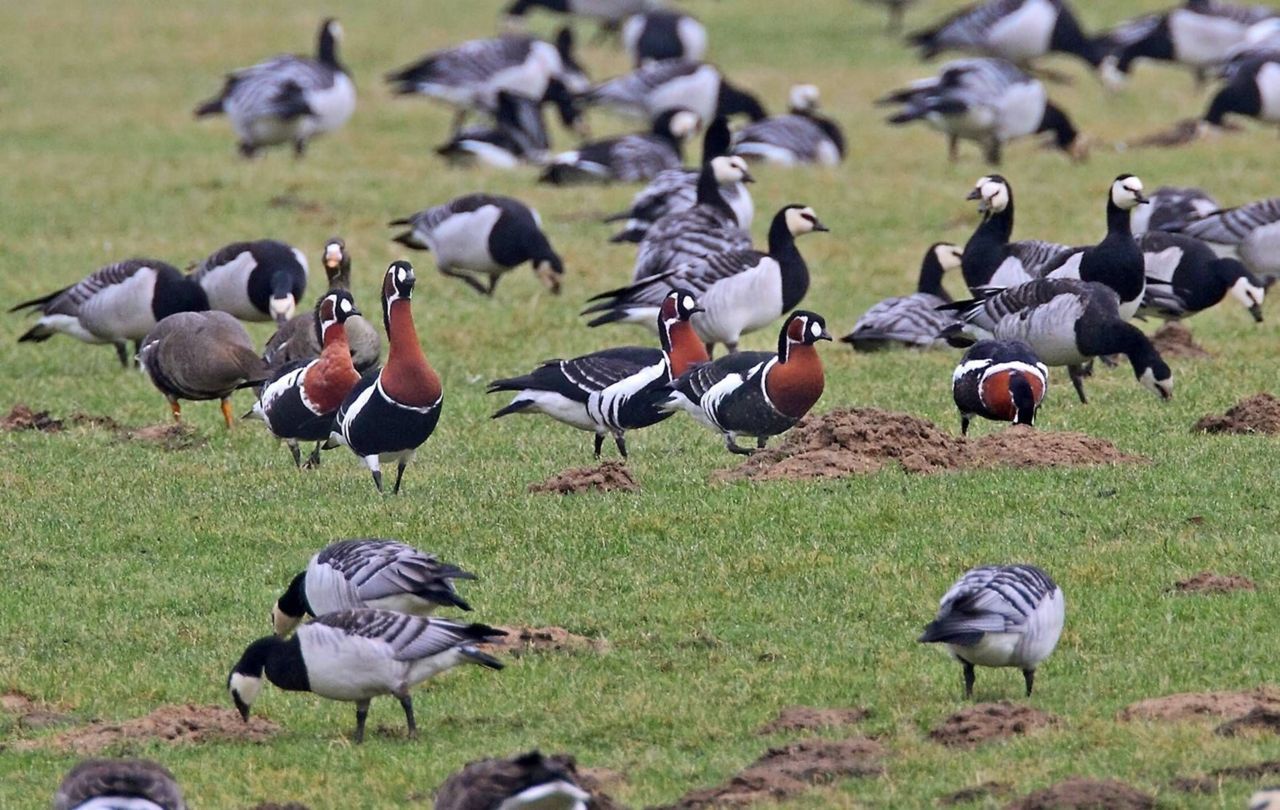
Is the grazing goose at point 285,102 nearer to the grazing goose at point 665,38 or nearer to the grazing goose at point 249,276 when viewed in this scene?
the grazing goose at point 665,38

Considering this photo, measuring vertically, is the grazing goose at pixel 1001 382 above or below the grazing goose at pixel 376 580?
above

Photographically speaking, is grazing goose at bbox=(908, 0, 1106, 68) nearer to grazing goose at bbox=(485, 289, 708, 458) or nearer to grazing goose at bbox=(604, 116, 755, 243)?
grazing goose at bbox=(604, 116, 755, 243)

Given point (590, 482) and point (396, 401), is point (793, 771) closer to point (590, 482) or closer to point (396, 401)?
point (590, 482)

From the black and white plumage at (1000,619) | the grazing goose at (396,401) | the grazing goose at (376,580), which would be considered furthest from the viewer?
the grazing goose at (396,401)

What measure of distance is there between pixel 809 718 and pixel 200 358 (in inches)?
319

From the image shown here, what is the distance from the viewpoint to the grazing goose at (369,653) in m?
9.29

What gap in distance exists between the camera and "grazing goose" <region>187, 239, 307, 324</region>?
19.4 m

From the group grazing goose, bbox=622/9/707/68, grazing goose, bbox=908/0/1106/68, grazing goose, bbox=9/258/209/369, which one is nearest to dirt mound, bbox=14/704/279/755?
grazing goose, bbox=9/258/209/369

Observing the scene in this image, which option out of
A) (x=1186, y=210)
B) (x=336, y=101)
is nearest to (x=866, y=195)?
(x=1186, y=210)

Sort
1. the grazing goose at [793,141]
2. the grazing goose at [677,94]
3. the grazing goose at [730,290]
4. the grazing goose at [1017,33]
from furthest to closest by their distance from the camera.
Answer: the grazing goose at [1017,33] < the grazing goose at [677,94] < the grazing goose at [793,141] < the grazing goose at [730,290]

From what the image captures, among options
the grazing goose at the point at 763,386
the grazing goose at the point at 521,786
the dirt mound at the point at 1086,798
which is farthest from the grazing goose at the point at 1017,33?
the grazing goose at the point at 521,786

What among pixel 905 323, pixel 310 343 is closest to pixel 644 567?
pixel 310 343

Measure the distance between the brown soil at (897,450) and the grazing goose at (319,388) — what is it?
2833mm

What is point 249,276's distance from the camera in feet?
63.9
